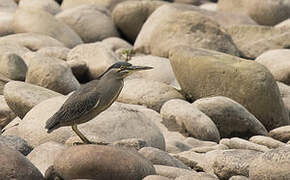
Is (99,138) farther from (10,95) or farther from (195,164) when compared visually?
(10,95)

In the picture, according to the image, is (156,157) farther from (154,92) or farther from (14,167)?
(154,92)

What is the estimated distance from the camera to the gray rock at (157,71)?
12.2m

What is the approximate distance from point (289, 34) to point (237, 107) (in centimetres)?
555

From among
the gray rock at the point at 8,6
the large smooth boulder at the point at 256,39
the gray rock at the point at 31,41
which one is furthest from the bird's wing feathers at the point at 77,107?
the gray rock at the point at 8,6

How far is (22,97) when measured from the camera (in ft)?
30.4

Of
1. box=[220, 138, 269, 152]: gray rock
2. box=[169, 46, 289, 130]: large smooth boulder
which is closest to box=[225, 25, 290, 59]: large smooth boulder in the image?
box=[169, 46, 289, 130]: large smooth boulder

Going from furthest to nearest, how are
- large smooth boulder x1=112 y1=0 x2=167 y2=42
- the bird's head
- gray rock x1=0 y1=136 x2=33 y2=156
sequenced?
large smooth boulder x1=112 y1=0 x2=167 y2=42, gray rock x1=0 y1=136 x2=33 y2=156, the bird's head

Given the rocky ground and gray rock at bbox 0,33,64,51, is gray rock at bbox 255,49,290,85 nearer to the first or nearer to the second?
the rocky ground

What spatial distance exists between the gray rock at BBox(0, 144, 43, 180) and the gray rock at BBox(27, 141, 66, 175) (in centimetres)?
66

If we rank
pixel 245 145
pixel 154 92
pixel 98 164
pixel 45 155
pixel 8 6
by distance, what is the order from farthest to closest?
1. pixel 8 6
2. pixel 154 92
3. pixel 245 145
4. pixel 45 155
5. pixel 98 164

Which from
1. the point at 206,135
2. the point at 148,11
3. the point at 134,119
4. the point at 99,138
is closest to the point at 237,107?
the point at 206,135

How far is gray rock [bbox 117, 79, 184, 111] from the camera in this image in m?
10.5

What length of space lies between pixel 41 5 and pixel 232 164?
1076 centimetres

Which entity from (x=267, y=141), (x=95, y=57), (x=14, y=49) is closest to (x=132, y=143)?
(x=267, y=141)
